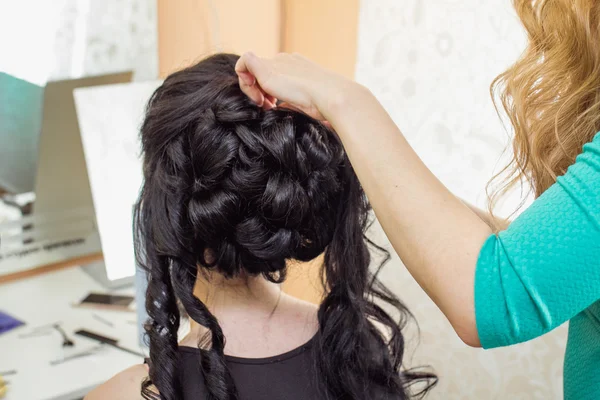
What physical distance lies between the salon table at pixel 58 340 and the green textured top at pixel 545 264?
854mm

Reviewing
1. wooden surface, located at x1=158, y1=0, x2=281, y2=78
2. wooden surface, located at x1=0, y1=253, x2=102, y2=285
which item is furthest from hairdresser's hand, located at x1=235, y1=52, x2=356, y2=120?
wooden surface, located at x1=0, y1=253, x2=102, y2=285

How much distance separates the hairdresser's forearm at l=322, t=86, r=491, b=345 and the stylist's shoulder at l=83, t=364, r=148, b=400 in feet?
1.57

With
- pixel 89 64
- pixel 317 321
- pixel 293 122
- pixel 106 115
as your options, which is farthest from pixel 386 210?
pixel 89 64

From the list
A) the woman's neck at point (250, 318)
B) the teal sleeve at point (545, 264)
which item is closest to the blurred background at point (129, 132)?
the woman's neck at point (250, 318)

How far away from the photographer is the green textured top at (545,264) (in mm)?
541

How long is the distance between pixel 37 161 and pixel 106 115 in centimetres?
35

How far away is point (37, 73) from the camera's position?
160cm

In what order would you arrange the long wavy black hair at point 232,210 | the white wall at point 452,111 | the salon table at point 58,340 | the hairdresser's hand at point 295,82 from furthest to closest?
the white wall at point 452,111 < the salon table at point 58,340 < the long wavy black hair at point 232,210 < the hairdresser's hand at point 295,82

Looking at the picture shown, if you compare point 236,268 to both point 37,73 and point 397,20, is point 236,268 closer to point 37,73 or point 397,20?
point 397,20

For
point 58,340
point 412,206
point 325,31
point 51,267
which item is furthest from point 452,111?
point 51,267

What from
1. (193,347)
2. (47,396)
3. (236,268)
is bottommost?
(47,396)

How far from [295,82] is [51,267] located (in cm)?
116

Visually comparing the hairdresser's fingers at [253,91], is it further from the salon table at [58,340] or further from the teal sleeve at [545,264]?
the salon table at [58,340]

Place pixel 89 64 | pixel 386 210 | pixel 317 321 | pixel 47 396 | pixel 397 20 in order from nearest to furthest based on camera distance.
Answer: pixel 386 210
pixel 317 321
pixel 47 396
pixel 397 20
pixel 89 64
